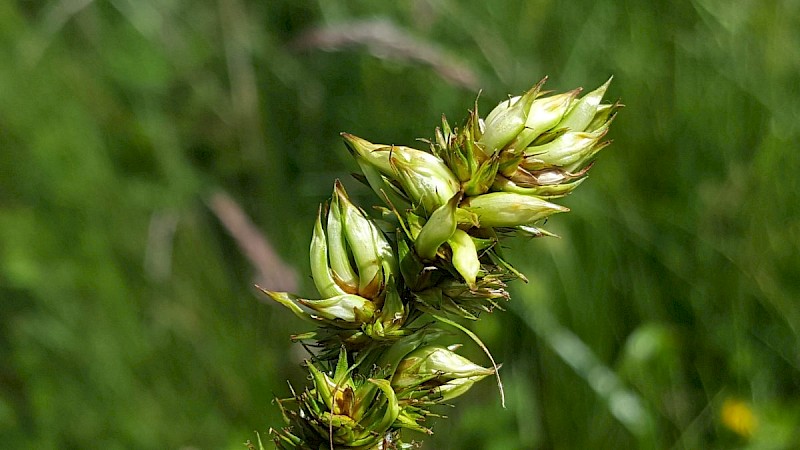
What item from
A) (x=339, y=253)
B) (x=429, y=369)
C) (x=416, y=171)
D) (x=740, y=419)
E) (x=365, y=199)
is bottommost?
(x=740, y=419)

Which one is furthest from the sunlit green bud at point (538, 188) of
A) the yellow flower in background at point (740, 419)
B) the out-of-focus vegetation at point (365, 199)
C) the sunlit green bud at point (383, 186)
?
the yellow flower in background at point (740, 419)

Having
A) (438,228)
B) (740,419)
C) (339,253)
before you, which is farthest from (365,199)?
(438,228)

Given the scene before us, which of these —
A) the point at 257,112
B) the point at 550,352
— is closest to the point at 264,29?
the point at 257,112

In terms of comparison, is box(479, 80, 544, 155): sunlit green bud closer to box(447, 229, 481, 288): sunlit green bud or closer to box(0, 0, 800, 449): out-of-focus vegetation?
box(447, 229, 481, 288): sunlit green bud

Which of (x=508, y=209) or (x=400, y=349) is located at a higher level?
(x=508, y=209)

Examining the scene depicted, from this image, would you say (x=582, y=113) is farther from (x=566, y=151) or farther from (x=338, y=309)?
(x=338, y=309)

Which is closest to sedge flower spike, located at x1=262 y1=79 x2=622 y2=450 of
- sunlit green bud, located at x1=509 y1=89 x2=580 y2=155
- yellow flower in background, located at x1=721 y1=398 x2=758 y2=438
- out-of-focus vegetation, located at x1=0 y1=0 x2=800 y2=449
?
sunlit green bud, located at x1=509 y1=89 x2=580 y2=155
